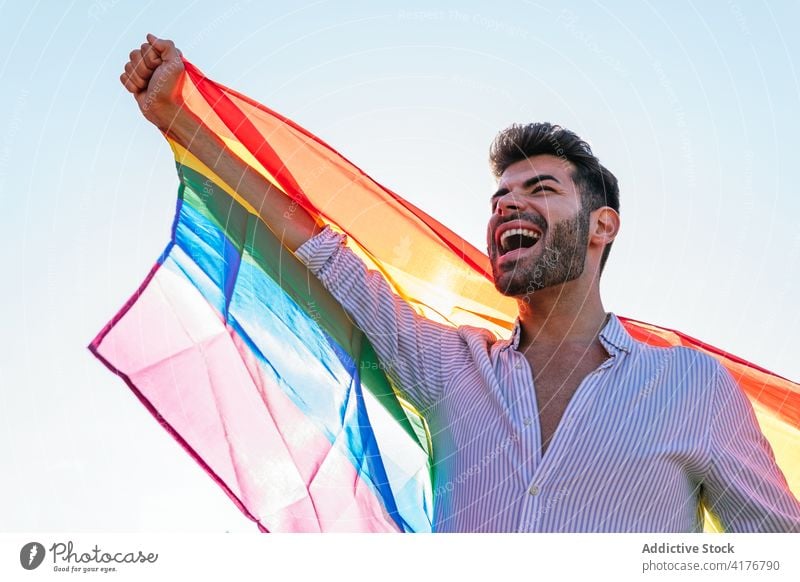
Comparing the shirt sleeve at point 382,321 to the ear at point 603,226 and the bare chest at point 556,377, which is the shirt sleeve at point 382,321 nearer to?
the bare chest at point 556,377

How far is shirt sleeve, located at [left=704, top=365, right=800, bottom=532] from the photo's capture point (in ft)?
12.3

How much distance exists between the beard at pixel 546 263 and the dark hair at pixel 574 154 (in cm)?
23

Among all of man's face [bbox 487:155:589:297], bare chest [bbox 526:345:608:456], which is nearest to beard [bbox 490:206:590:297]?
man's face [bbox 487:155:589:297]

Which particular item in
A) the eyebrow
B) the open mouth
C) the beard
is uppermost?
the eyebrow

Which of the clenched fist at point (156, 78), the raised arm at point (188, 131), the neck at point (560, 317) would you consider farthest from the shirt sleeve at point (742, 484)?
the clenched fist at point (156, 78)

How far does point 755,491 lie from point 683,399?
441mm

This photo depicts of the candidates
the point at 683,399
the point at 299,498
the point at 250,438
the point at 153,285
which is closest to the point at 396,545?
the point at 299,498

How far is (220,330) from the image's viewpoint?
4676 millimetres

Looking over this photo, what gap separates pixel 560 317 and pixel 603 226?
0.60 meters

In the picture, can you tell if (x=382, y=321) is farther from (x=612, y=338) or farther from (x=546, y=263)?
(x=612, y=338)

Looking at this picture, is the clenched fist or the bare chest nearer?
the bare chest

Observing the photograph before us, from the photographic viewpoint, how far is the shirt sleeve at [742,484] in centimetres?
374

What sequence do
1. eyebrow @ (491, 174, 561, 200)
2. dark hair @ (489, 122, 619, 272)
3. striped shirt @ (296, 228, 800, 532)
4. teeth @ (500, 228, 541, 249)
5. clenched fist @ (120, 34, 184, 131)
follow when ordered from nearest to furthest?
1. striped shirt @ (296, 228, 800, 532)
2. clenched fist @ (120, 34, 184, 131)
3. teeth @ (500, 228, 541, 249)
4. eyebrow @ (491, 174, 561, 200)
5. dark hair @ (489, 122, 619, 272)

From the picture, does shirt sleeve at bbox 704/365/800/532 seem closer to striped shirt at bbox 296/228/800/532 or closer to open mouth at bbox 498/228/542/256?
striped shirt at bbox 296/228/800/532
